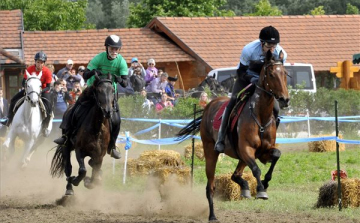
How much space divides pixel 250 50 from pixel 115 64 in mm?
3016

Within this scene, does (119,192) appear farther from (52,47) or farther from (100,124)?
(52,47)

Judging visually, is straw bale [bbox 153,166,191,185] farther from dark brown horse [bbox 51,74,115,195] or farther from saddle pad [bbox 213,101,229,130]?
saddle pad [bbox 213,101,229,130]

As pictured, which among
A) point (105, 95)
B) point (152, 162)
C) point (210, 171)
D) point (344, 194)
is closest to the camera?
point (210, 171)

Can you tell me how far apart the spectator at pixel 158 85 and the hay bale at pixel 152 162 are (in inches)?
325

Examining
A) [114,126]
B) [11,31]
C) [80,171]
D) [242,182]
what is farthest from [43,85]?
[11,31]

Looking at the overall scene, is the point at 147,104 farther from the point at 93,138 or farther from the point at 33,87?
the point at 93,138

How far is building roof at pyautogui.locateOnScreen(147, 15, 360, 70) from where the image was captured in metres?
43.8

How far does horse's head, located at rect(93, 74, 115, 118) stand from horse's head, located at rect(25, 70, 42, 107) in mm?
5055

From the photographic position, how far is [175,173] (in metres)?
16.3

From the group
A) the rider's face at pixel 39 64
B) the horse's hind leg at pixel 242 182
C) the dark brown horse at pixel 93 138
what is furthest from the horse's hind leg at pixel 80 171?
the rider's face at pixel 39 64

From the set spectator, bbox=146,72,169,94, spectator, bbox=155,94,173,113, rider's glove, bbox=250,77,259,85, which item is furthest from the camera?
spectator, bbox=146,72,169,94

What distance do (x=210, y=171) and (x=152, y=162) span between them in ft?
15.6

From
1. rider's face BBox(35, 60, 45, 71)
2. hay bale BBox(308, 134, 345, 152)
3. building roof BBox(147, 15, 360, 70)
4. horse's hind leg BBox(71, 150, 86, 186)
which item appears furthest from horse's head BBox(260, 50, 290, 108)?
building roof BBox(147, 15, 360, 70)

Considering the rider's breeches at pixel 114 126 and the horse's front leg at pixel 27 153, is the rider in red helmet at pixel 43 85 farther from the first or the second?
the rider's breeches at pixel 114 126
